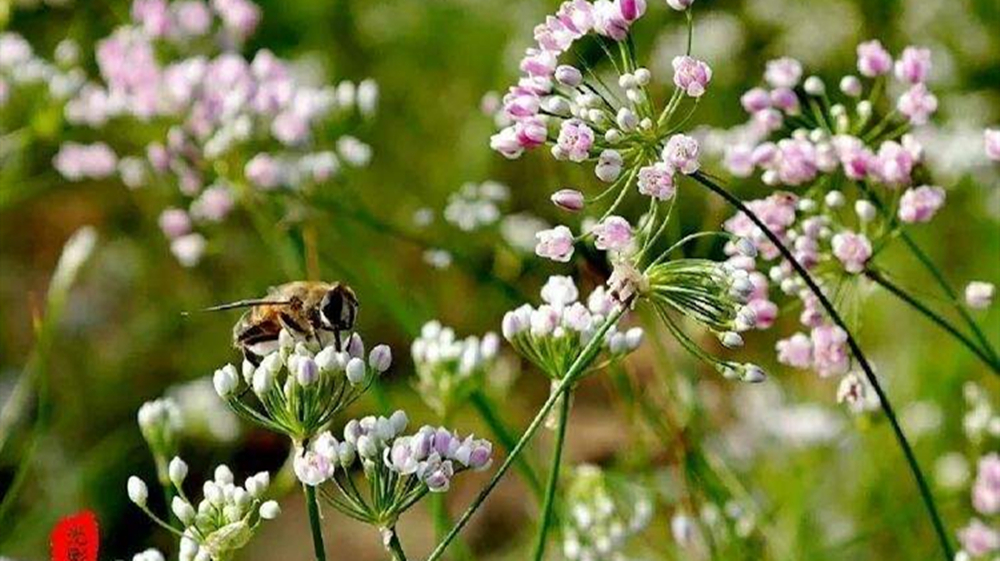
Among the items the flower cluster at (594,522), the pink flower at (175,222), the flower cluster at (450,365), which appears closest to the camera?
the flower cluster at (450,365)

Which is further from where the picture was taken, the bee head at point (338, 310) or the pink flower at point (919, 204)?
the pink flower at point (919, 204)

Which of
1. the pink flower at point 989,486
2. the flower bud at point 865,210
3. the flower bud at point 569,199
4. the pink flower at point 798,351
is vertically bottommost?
the pink flower at point 989,486

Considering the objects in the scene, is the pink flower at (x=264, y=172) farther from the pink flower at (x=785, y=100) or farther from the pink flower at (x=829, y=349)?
the pink flower at (x=829, y=349)

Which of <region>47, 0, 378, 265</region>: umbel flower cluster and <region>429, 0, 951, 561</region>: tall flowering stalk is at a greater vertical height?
<region>429, 0, 951, 561</region>: tall flowering stalk

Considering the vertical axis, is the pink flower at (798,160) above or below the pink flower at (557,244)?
below

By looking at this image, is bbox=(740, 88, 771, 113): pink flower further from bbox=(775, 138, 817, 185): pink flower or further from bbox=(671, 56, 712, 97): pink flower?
bbox=(671, 56, 712, 97): pink flower

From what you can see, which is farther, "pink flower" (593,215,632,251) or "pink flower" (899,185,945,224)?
"pink flower" (899,185,945,224)

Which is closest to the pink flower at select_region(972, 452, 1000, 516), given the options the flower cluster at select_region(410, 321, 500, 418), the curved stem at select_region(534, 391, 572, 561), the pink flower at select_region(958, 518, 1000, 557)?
the pink flower at select_region(958, 518, 1000, 557)

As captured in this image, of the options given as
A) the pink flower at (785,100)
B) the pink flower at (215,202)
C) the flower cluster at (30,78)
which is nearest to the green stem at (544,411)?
the pink flower at (785,100)
